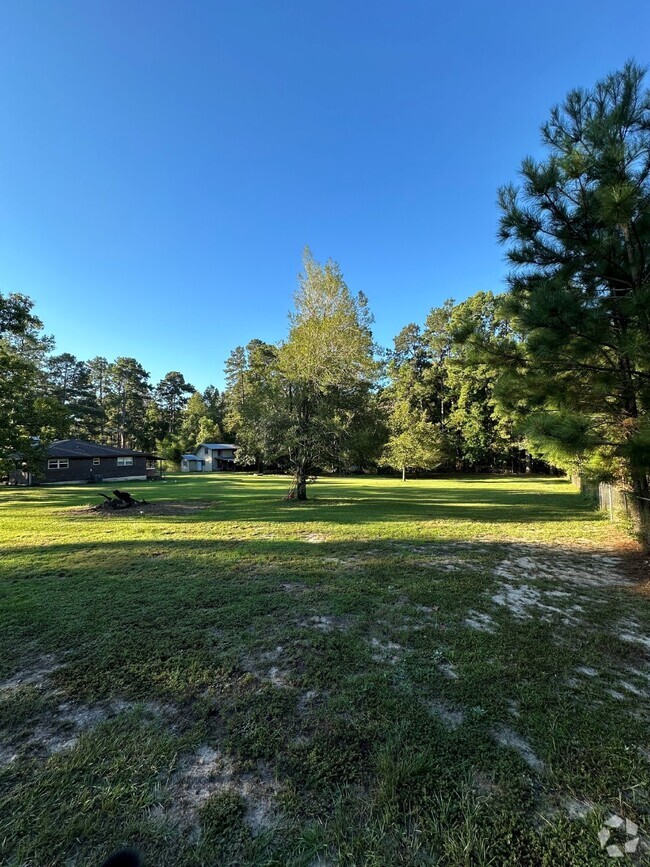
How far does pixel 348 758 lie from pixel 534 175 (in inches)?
252

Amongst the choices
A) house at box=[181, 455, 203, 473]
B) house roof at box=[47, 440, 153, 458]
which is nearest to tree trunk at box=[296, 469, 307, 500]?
house roof at box=[47, 440, 153, 458]

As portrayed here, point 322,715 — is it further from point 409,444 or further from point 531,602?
point 409,444

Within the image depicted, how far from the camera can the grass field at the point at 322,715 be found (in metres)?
1.68

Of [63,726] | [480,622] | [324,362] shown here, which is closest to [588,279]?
[480,622]

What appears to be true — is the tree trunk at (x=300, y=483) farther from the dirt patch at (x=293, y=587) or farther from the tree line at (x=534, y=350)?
the dirt patch at (x=293, y=587)

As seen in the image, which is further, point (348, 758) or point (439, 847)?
point (348, 758)

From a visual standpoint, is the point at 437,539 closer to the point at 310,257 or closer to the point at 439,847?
the point at 439,847

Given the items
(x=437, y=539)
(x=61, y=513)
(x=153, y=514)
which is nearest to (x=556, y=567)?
(x=437, y=539)

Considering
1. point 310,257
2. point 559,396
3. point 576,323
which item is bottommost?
point 559,396

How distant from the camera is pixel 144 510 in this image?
494 inches

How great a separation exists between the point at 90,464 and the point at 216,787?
33.9 meters

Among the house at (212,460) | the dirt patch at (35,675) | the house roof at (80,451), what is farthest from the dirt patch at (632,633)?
the house at (212,460)

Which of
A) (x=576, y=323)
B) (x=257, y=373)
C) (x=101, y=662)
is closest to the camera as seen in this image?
(x=101, y=662)

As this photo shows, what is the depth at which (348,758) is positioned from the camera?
2.10 m
